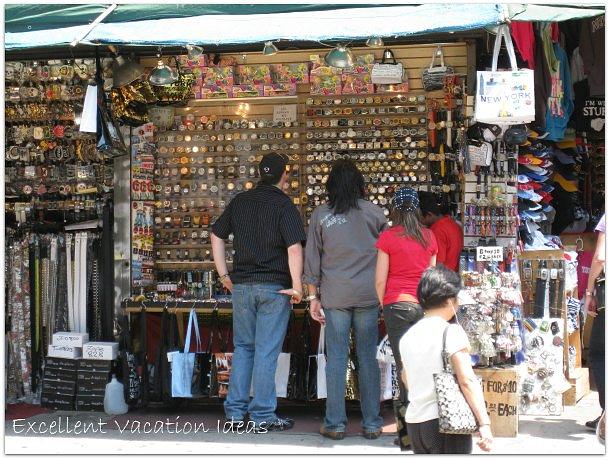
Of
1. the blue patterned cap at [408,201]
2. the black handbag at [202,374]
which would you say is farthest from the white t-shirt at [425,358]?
the black handbag at [202,374]

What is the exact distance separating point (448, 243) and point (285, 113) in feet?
7.25

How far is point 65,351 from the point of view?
759 centimetres

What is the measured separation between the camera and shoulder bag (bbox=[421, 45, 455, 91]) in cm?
779

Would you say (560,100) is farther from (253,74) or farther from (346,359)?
(346,359)

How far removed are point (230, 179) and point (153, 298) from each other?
1.37 meters

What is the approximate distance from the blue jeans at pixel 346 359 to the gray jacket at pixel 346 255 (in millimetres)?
99

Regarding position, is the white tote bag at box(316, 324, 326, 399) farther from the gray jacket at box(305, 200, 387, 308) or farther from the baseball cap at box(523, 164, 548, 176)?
the baseball cap at box(523, 164, 548, 176)

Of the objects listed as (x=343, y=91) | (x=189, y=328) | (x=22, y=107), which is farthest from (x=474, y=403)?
(x=22, y=107)

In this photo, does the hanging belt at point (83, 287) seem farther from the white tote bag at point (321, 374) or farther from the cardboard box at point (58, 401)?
the white tote bag at point (321, 374)

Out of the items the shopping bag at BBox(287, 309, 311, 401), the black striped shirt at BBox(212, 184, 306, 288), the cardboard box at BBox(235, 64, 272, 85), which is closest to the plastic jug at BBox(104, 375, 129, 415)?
the shopping bag at BBox(287, 309, 311, 401)

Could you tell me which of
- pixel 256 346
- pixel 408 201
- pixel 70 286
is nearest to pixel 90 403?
pixel 70 286

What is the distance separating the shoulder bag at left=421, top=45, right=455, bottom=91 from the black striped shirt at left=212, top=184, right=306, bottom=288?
77.6 inches

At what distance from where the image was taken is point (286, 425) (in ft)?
21.9

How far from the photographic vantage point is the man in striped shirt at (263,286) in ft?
21.4
